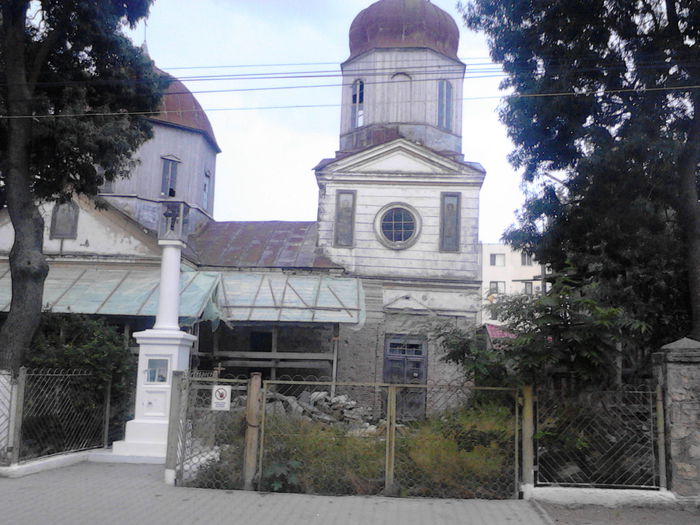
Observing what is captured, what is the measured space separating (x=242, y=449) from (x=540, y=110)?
25.1 ft

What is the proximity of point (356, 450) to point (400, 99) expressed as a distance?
16053mm

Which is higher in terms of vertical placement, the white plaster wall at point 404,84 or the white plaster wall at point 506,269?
the white plaster wall at point 404,84

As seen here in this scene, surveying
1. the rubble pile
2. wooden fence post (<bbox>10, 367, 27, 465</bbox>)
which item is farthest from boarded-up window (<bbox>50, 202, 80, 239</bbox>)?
wooden fence post (<bbox>10, 367, 27, 465</bbox>)

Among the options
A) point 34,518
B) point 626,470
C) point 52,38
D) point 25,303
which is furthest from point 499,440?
point 52,38

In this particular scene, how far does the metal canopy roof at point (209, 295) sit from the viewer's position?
17.9 meters

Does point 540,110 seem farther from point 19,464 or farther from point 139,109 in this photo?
point 19,464

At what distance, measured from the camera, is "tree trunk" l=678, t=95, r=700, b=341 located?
460 inches

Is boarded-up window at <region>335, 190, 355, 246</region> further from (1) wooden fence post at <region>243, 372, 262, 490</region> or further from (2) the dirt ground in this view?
(2) the dirt ground

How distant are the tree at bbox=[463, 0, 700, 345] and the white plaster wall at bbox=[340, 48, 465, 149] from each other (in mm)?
9601

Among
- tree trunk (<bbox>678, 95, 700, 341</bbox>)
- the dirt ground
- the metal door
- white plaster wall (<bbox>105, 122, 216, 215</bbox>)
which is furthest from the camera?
white plaster wall (<bbox>105, 122, 216, 215</bbox>)

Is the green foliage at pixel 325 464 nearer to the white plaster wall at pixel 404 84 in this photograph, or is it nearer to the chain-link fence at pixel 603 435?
the chain-link fence at pixel 603 435

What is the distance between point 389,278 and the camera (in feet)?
71.1

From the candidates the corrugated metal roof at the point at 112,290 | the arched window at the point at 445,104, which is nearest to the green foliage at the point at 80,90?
the corrugated metal roof at the point at 112,290

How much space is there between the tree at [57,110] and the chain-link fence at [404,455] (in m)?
5.77
